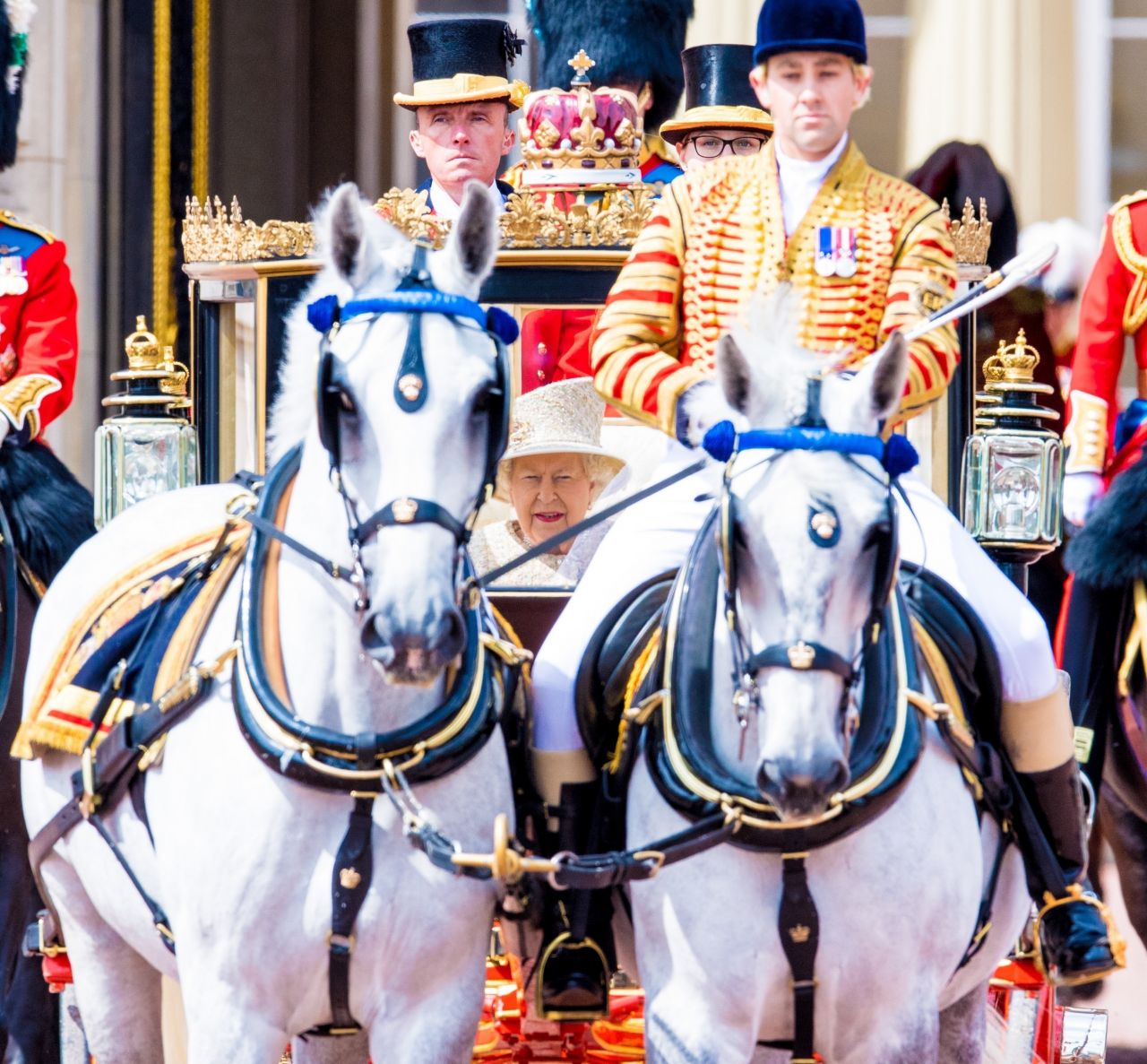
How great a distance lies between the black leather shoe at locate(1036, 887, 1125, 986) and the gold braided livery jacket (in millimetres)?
875

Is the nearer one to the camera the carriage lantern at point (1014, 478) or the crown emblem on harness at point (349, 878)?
the crown emblem on harness at point (349, 878)

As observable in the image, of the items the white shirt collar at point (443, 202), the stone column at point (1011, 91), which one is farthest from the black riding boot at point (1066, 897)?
the stone column at point (1011, 91)

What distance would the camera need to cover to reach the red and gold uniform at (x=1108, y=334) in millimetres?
5930

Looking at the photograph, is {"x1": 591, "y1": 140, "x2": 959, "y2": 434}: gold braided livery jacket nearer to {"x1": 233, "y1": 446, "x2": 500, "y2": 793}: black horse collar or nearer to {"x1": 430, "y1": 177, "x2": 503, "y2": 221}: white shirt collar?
{"x1": 233, "y1": 446, "x2": 500, "y2": 793}: black horse collar

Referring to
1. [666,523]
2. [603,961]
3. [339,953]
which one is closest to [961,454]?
[666,523]

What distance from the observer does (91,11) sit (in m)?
8.61

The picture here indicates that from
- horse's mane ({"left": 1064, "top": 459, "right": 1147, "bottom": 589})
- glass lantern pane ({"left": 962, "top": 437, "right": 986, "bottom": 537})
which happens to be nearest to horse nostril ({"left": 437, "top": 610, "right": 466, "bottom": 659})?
glass lantern pane ({"left": 962, "top": 437, "right": 986, "bottom": 537})

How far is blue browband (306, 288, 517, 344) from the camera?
12.4ft

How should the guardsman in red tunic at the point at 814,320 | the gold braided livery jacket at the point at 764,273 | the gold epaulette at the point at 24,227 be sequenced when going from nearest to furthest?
the guardsman in red tunic at the point at 814,320
the gold braided livery jacket at the point at 764,273
the gold epaulette at the point at 24,227

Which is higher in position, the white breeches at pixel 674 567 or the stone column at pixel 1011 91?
the stone column at pixel 1011 91

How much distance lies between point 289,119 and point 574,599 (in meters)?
5.49

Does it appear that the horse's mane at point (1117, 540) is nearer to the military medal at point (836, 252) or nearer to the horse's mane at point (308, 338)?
the military medal at point (836, 252)

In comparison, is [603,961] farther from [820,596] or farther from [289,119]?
[289,119]

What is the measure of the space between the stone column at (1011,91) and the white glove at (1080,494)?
2824mm
